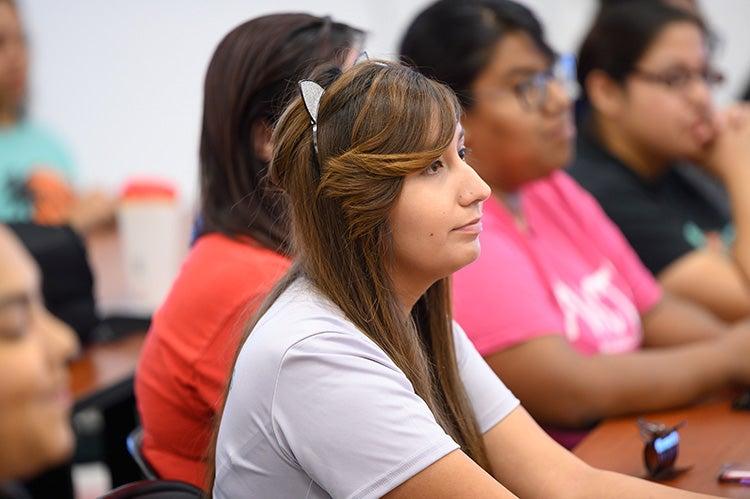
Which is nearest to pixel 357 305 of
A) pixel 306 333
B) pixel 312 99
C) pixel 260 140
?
pixel 306 333

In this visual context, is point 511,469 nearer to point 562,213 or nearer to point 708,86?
point 562,213

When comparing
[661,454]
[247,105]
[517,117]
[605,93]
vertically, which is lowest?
[661,454]

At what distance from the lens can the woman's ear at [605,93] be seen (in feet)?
8.77

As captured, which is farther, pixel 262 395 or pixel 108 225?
pixel 108 225

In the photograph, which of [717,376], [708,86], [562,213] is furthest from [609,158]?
[717,376]

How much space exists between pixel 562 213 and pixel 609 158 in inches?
20.7

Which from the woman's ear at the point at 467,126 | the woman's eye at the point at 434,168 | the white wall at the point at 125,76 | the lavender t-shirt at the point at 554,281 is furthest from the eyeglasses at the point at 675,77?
the white wall at the point at 125,76

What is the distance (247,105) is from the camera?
163 cm

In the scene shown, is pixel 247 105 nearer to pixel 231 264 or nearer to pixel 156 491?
pixel 231 264

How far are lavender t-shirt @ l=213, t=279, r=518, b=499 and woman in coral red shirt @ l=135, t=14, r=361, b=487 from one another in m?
0.30

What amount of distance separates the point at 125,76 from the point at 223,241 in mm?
3326

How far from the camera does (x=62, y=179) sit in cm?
328

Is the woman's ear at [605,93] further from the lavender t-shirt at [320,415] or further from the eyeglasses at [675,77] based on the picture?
the lavender t-shirt at [320,415]

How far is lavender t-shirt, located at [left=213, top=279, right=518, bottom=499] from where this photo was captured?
3.68 feet
